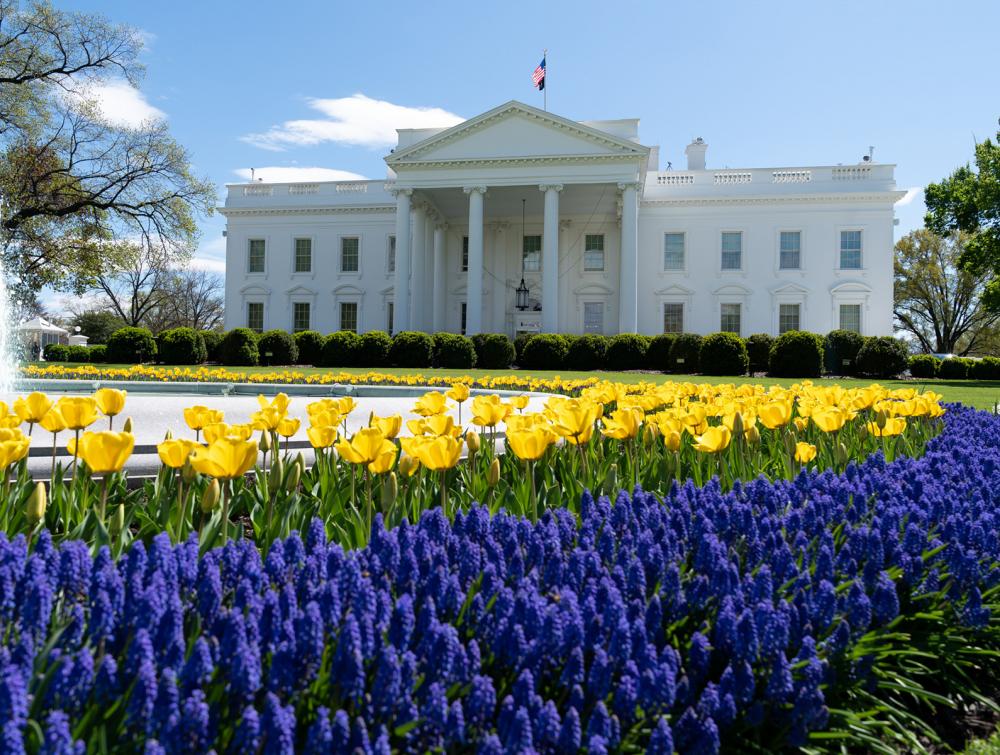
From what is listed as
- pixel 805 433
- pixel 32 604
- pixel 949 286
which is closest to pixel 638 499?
pixel 32 604

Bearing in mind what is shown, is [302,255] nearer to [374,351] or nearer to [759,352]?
[374,351]

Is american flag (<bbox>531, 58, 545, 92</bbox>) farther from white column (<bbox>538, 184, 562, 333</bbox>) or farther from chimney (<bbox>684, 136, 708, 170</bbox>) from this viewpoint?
chimney (<bbox>684, 136, 708, 170</bbox>)

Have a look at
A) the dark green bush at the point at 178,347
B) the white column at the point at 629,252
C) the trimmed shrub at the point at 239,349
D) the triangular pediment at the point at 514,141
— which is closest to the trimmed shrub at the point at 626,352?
the white column at the point at 629,252

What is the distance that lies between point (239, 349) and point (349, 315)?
37.1 feet

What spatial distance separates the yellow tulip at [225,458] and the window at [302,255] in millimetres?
40790

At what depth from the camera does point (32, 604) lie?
5.05 ft

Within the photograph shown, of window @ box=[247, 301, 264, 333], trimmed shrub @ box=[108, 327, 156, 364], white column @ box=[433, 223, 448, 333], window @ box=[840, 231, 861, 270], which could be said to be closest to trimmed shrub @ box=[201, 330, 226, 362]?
trimmed shrub @ box=[108, 327, 156, 364]

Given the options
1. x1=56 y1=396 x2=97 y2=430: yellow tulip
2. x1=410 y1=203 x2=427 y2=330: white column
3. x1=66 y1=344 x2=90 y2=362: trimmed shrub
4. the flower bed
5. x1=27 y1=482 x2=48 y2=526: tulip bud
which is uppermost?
x1=410 y1=203 x2=427 y2=330: white column

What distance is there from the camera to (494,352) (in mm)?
29781

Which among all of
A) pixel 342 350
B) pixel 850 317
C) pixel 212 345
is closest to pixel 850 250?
pixel 850 317

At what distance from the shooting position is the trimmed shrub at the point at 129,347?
28.2 meters

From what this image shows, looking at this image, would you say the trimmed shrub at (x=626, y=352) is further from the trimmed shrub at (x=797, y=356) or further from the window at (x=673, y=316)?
the window at (x=673, y=316)

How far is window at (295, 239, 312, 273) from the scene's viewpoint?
136ft

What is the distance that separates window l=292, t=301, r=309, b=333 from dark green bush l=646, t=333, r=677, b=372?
20392 millimetres
